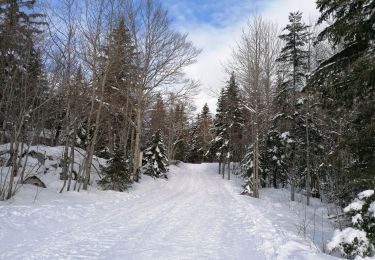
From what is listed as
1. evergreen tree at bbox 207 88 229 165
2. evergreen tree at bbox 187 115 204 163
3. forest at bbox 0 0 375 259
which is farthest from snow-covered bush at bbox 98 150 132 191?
evergreen tree at bbox 187 115 204 163

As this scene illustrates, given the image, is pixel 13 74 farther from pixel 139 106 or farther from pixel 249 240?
pixel 139 106

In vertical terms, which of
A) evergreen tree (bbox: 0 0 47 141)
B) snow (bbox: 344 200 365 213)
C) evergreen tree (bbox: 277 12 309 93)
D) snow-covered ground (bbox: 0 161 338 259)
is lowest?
snow-covered ground (bbox: 0 161 338 259)

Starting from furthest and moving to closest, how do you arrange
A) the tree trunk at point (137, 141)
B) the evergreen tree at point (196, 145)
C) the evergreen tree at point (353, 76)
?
1. the evergreen tree at point (196, 145)
2. the tree trunk at point (137, 141)
3. the evergreen tree at point (353, 76)

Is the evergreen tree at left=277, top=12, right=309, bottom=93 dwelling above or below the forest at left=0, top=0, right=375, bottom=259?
above

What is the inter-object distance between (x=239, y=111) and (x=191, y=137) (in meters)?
29.5

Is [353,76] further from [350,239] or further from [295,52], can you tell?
[295,52]

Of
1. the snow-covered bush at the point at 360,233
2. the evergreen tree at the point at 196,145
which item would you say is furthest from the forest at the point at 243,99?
the evergreen tree at the point at 196,145

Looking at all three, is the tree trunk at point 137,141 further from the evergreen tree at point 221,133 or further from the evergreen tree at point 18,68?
the evergreen tree at point 221,133

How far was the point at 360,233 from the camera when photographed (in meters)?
5.59

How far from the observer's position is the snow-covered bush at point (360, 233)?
5.48 metres

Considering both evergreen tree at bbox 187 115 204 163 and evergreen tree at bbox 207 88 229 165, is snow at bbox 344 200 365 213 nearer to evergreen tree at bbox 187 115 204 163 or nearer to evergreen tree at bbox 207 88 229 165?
evergreen tree at bbox 207 88 229 165

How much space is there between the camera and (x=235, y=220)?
10.3m

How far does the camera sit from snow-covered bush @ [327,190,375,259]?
18.0ft

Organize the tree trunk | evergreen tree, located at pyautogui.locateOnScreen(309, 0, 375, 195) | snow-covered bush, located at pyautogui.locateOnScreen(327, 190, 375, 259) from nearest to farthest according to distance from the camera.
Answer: snow-covered bush, located at pyautogui.locateOnScreen(327, 190, 375, 259) < evergreen tree, located at pyautogui.locateOnScreen(309, 0, 375, 195) < the tree trunk
